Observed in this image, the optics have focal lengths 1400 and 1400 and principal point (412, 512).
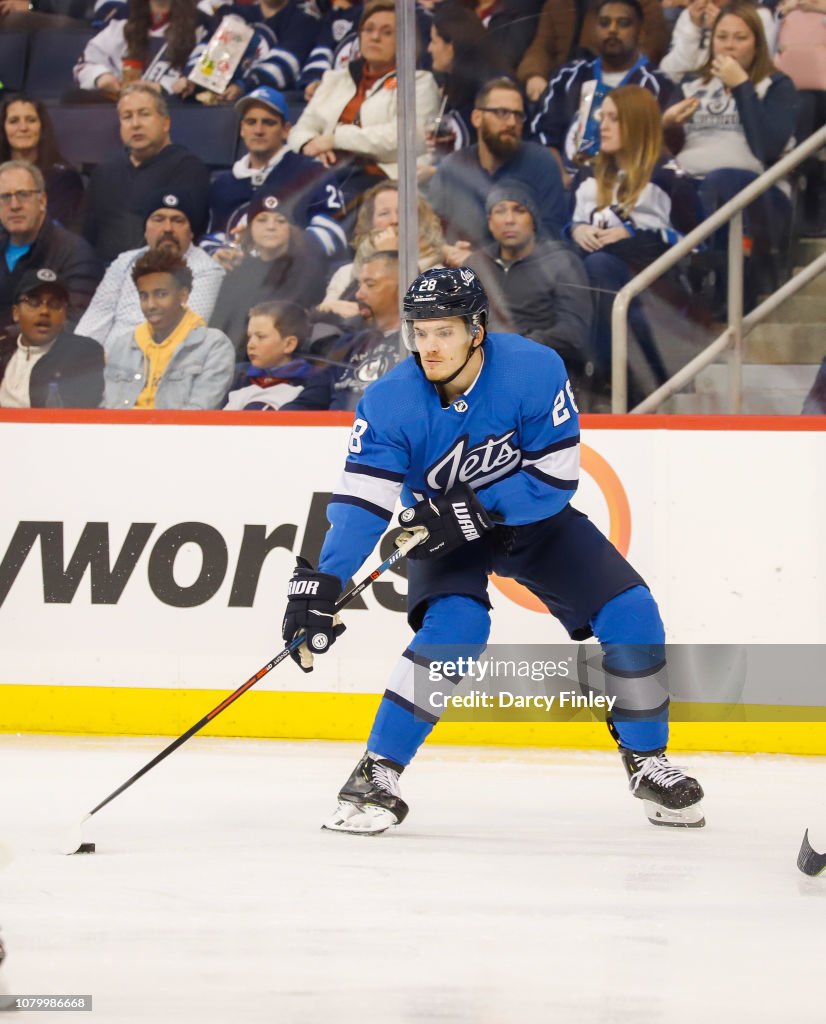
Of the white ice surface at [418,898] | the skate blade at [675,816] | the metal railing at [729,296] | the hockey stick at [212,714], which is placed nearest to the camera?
the white ice surface at [418,898]

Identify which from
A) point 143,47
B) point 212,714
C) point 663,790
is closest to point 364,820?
point 212,714

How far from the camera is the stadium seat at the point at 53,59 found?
17.9 ft

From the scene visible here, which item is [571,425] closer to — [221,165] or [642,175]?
[642,175]

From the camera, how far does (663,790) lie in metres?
2.93

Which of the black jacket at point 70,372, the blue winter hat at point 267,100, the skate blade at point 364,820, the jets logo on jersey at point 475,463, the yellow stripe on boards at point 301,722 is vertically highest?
the blue winter hat at point 267,100

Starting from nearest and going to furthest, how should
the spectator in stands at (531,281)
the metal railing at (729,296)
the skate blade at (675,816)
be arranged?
the skate blade at (675,816)
the metal railing at (729,296)
the spectator in stands at (531,281)

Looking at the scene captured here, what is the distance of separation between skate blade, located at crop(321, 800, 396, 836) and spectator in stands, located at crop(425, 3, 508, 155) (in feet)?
8.85

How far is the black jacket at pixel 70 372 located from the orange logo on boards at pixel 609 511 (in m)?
1.70

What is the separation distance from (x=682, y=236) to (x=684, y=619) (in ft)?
4.90

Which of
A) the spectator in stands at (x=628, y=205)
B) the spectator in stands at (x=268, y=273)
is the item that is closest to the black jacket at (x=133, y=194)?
the spectator in stands at (x=268, y=273)

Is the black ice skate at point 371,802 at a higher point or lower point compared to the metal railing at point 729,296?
lower

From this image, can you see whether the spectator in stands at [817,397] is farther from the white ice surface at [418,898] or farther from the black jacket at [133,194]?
the black jacket at [133,194]

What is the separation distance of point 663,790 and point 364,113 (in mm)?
2978

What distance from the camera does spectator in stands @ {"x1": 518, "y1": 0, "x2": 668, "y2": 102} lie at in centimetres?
486
